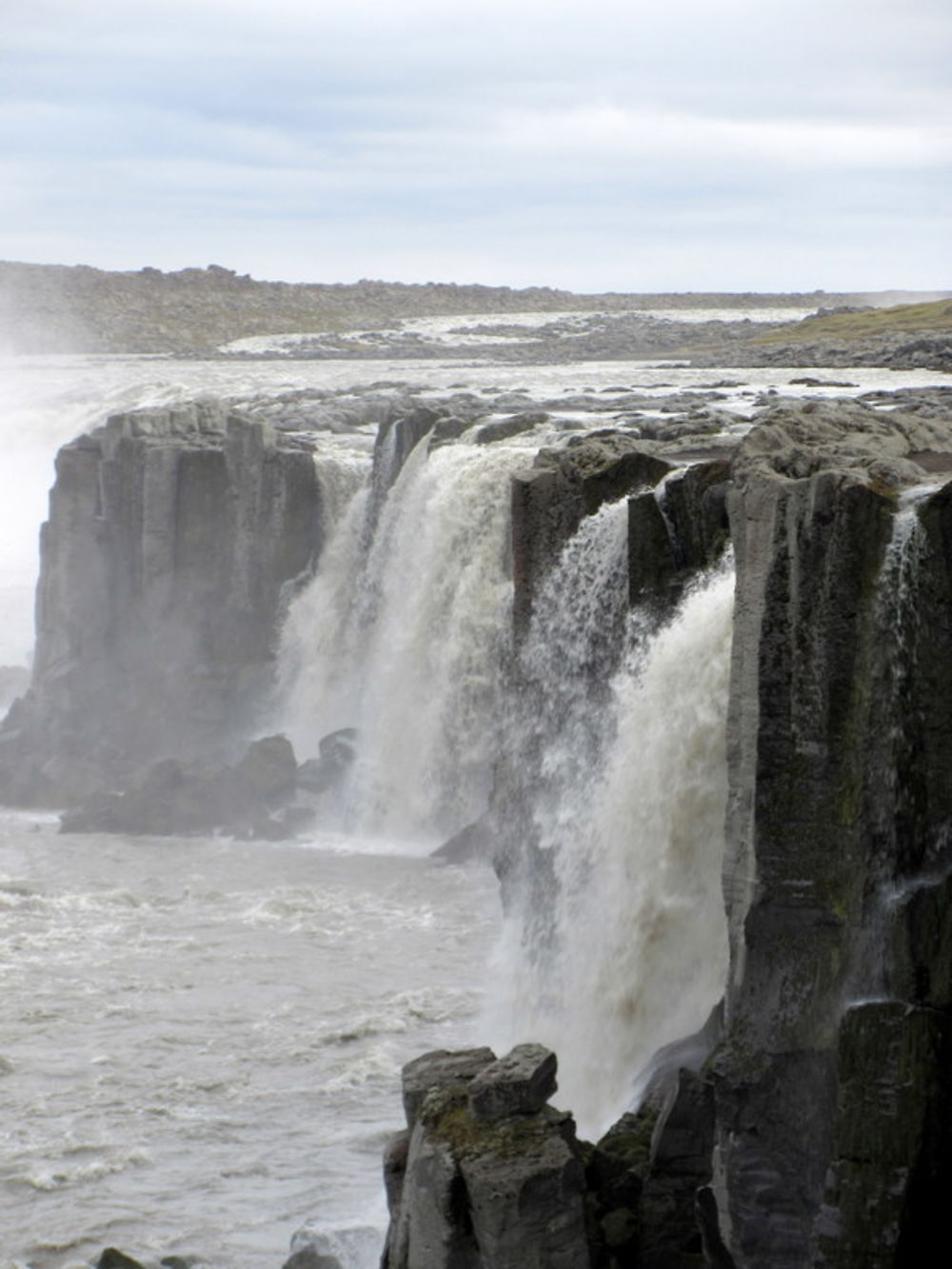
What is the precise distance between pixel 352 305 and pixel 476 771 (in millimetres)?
89537

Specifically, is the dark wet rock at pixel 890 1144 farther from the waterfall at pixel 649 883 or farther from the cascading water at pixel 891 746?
the waterfall at pixel 649 883

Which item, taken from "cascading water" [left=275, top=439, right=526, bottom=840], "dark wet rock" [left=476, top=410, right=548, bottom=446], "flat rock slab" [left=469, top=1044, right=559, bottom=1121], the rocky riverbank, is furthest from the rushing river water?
the rocky riverbank

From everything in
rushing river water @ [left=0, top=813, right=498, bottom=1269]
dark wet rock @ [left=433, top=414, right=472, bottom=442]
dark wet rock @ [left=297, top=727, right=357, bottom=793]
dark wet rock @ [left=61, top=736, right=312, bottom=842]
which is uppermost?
dark wet rock @ [left=433, top=414, right=472, bottom=442]

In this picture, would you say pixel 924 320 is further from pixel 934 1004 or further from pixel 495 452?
pixel 934 1004

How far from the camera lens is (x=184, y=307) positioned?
4427 inches

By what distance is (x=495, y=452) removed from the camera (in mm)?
35156

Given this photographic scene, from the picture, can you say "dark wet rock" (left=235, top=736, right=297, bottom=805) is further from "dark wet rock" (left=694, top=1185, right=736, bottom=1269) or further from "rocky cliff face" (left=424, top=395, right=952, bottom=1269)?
"dark wet rock" (left=694, top=1185, right=736, bottom=1269)

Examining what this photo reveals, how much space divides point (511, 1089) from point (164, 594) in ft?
89.1

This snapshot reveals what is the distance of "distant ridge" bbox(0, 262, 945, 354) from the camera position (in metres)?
105

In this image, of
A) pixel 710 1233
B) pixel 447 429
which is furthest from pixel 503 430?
pixel 710 1233

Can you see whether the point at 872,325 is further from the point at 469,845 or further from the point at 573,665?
the point at 573,665

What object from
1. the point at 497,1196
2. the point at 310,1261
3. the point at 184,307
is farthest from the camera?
the point at 184,307

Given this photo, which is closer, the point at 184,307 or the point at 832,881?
the point at 832,881

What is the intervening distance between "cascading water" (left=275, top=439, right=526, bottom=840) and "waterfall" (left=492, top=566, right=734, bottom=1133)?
31.7 ft
